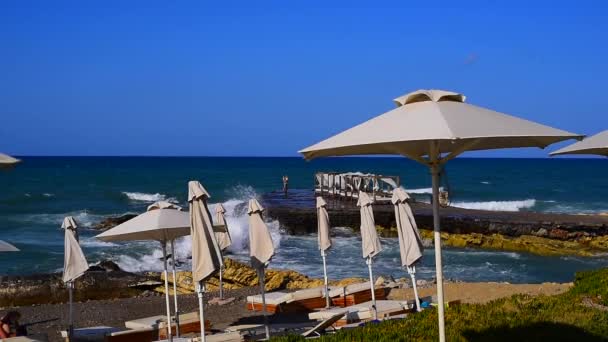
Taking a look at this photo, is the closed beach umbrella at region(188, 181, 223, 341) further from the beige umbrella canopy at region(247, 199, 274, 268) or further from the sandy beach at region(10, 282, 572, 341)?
the sandy beach at region(10, 282, 572, 341)

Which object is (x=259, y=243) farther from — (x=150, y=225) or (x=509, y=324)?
(x=509, y=324)

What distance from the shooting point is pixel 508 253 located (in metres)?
26.4

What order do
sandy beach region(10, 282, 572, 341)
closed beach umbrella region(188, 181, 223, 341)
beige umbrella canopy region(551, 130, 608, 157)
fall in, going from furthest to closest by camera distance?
sandy beach region(10, 282, 572, 341) < beige umbrella canopy region(551, 130, 608, 157) < closed beach umbrella region(188, 181, 223, 341)

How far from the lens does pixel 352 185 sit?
3953 centimetres

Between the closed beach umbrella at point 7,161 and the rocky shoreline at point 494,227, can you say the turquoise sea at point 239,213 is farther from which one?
the closed beach umbrella at point 7,161

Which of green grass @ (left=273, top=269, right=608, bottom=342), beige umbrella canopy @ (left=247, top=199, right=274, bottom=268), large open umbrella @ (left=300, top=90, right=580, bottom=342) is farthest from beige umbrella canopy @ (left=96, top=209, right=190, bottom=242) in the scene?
large open umbrella @ (left=300, top=90, right=580, bottom=342)

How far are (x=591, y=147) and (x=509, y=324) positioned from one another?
2.34 m

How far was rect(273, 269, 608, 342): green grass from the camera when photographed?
8031mm

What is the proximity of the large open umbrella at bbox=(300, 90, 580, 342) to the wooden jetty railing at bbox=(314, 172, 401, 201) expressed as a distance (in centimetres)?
2932

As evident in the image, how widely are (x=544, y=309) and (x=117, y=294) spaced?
1090cm

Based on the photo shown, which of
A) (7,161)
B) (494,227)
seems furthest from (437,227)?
(494,227)

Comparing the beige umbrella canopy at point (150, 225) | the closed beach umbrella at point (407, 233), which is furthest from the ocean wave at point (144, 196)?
the closed beach umbrella at point (407, 233)

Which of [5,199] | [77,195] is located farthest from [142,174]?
[5,199]

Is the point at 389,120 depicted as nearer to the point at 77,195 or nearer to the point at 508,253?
the point at 508,253
